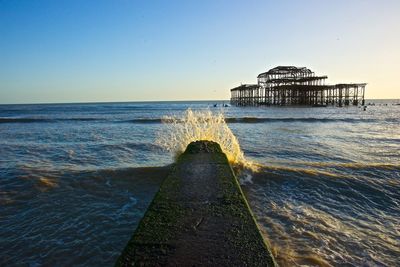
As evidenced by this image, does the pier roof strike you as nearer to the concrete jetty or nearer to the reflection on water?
the reflection on water

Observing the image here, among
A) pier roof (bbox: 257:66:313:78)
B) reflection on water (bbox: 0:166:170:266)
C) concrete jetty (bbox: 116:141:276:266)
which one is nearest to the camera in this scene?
concrete jetty (bbox: 116:141:276:266)

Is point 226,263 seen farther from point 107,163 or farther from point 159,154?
point 159,154

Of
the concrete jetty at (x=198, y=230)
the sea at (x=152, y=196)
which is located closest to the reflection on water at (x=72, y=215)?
the sea at (x=152, y=196)

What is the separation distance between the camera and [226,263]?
7.30 feet

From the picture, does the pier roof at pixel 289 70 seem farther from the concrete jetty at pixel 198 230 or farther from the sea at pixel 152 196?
the concrete jetty at pixel 198 230

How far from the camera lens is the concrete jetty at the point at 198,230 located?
2.29 m

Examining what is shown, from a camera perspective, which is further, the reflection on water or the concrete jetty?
the reflection on water

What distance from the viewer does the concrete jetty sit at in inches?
90.3

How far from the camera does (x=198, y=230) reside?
2.72 meters

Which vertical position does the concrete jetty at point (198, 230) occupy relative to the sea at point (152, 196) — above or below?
above

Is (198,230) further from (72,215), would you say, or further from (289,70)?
(289,70)

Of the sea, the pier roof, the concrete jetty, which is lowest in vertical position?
the sea

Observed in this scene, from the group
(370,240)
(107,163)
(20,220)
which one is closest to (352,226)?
(370,240)

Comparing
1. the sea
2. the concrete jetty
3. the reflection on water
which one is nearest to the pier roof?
the sea
